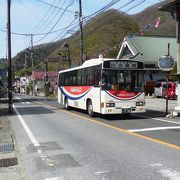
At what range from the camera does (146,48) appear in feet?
175

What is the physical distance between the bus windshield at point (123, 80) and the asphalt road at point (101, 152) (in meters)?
3.64

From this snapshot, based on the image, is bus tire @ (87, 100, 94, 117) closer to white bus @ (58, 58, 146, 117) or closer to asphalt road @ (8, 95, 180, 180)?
white bus @ (58, 58, 146, 117)

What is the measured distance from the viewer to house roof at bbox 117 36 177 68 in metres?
50.8

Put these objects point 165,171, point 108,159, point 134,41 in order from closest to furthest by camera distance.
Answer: point 165,171 → point 108,159 → point 134,41

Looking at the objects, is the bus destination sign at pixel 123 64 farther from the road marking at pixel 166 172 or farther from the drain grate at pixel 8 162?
the road marking at pixel 166 172

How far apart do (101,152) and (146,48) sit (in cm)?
4364

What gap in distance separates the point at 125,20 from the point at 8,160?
154263 millimetres

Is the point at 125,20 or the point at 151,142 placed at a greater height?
the point at 125,20

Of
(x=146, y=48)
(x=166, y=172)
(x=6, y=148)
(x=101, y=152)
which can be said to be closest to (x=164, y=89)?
(x=146, y=48)

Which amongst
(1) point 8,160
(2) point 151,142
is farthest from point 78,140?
(1) point 8,160

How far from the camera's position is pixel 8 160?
10.4m

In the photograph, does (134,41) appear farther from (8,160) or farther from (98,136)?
(8,160)

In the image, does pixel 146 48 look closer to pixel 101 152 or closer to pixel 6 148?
pixel 6 148

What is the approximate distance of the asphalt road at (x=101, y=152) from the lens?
8.42 meters
